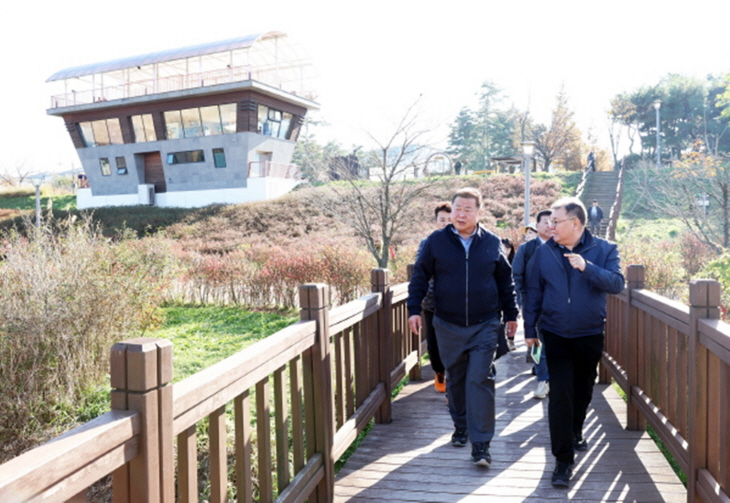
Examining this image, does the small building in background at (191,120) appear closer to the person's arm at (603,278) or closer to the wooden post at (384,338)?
the wooden post at (384,338)

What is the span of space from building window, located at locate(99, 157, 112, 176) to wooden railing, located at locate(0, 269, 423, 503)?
3972cm

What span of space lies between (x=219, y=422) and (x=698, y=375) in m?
2.47

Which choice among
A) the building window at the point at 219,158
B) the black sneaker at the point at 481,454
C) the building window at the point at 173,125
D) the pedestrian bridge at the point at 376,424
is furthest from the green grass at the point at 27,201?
the black sneaker at the point at 481,454

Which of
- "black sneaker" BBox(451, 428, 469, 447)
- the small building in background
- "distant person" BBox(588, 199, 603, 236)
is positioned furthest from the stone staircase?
"black sneaker" BBox(451, 428, 469, 447)

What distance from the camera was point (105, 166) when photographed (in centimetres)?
4022

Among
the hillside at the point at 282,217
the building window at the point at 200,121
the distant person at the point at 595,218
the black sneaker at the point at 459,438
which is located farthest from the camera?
the building window at the point at 200,121

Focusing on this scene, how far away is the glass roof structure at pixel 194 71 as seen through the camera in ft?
116

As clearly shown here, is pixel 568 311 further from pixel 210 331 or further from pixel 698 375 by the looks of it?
pixel 210 331

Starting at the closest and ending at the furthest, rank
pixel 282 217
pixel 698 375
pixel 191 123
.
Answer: pixel 698 375 → pixel 282 217 → pixel 191 123

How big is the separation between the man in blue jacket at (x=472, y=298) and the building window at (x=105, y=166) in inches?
1597

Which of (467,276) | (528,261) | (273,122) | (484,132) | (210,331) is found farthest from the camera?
(484,132)

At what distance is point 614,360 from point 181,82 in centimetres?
3569

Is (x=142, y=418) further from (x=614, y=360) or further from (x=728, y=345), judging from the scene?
(x=614, y=360)

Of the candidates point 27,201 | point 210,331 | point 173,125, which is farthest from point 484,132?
point 210,331
